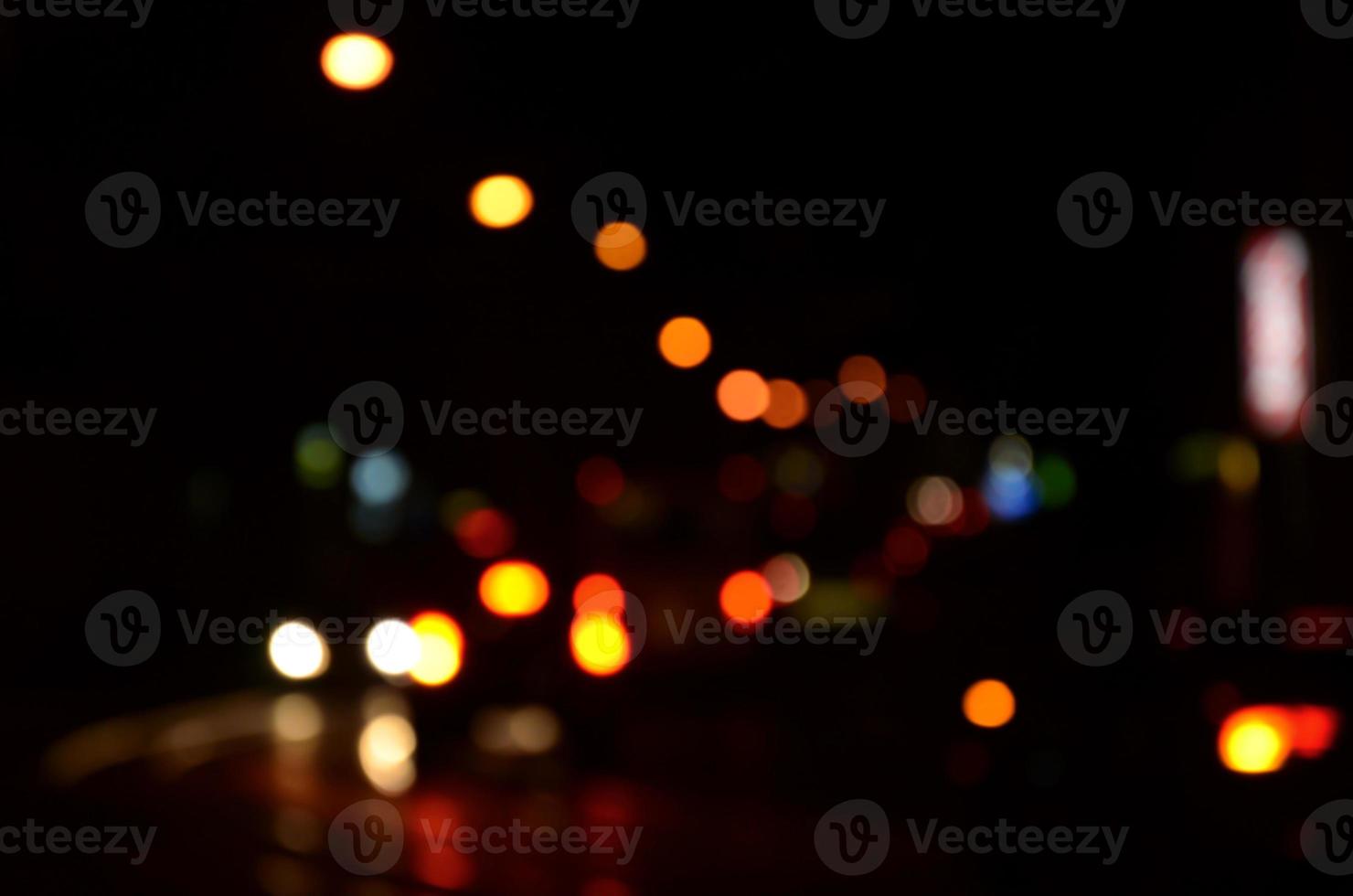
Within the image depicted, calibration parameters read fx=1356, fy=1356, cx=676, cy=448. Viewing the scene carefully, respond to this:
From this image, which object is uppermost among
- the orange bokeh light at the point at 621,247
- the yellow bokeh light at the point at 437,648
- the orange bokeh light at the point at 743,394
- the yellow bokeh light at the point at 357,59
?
the orange bokeh light at the point at 743,394

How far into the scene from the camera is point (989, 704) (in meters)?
13.1

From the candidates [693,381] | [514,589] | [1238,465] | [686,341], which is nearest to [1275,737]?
[1238,465]

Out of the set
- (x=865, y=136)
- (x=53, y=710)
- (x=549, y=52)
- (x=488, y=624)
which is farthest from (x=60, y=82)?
(x=53, y=710)

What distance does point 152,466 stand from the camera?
20.0 metres

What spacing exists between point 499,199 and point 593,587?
3946 mm

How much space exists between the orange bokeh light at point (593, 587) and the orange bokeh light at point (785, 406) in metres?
19.2

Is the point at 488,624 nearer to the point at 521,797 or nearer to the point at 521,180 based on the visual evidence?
the point at 521,797

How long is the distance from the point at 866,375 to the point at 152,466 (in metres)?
15.5

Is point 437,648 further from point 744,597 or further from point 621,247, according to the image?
point 744,597

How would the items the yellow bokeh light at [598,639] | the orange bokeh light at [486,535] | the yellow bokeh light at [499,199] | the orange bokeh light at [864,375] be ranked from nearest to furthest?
the yellow bokeh light at [499,199]
the yellow bokeh light at [598,639]
the orange bokeh light at [486,535]
the orange bokeh light at [864,375]

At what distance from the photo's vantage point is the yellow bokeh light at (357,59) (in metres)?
9.03

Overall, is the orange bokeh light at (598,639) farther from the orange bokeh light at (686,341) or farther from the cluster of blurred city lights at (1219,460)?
the cluster of blurred city lights at (1219,460)

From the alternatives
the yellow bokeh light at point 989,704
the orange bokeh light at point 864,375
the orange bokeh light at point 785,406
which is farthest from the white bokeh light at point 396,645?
the orange bokeh light at point 785,406

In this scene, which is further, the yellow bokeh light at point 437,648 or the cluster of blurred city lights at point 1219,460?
the cluster of blurred city lights at point 1219,460
